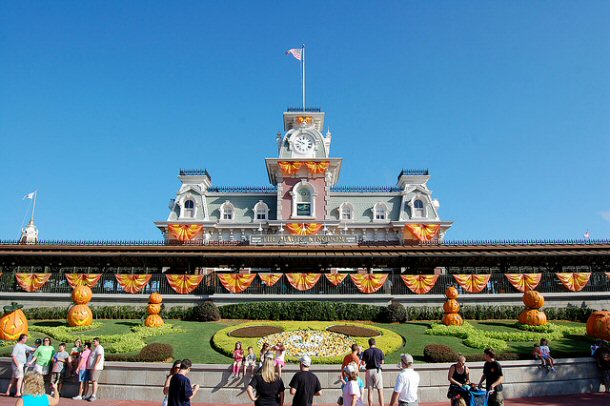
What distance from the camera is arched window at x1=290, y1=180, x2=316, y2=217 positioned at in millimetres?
46312

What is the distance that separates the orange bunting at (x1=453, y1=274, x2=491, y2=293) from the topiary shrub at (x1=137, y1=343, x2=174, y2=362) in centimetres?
1769

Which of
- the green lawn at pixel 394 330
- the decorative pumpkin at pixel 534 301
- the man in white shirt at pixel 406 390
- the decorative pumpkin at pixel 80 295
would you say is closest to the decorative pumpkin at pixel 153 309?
the green lawn at pixel 394 330

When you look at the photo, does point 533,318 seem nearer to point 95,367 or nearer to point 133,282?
point 95,367

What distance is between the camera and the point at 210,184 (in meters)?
52.2

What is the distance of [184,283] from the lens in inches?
968

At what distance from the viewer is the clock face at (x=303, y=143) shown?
47.8 metres

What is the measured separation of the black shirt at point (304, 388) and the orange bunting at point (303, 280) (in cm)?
1736

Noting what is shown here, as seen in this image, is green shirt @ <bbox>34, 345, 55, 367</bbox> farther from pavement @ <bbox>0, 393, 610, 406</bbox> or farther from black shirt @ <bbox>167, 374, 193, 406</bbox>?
black shirt @ <bbox>167, 374, 193, 406</bbox>

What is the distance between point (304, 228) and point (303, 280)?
67.0 feet

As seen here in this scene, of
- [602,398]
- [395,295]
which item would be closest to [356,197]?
[395,295]

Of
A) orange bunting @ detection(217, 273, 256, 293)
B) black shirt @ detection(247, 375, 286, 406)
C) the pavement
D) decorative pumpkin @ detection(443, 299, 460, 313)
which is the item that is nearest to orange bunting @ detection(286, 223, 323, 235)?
orange bunting @ detection(217, 273, 256, 293)

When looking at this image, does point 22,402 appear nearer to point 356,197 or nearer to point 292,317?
point 292,317

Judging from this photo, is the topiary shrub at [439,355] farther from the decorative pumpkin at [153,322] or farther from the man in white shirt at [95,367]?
the decorative pumpkin at [153,322]

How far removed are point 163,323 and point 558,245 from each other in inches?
1060
